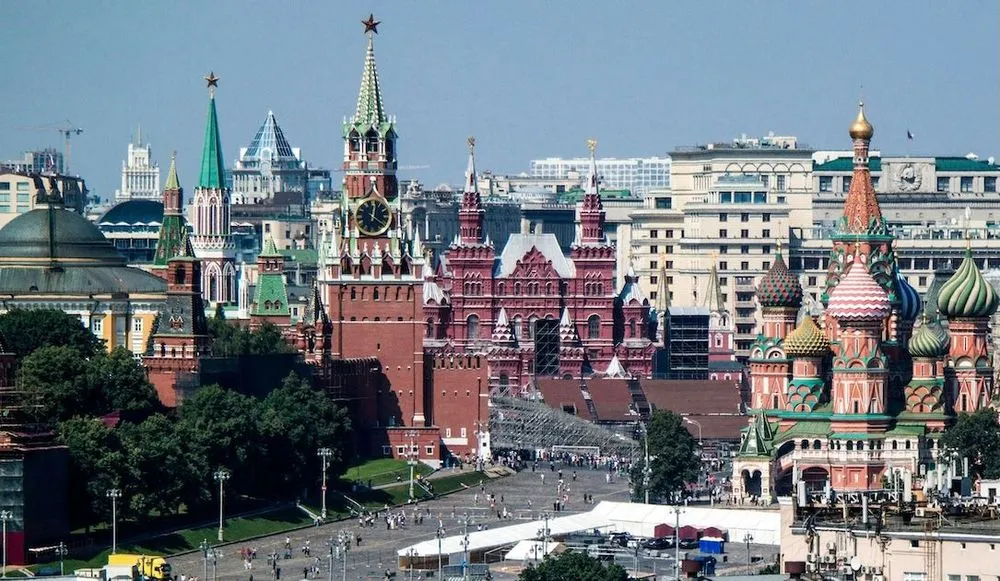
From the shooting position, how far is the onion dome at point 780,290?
177 meters

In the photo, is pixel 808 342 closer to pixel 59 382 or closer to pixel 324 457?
pixel 324 457

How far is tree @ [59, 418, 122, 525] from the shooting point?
5281 inches

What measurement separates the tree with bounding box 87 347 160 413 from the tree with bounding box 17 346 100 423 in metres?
0.48

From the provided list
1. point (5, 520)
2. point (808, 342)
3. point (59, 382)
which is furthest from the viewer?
point (808, 342)

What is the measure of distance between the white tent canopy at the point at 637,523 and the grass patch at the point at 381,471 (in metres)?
23.1

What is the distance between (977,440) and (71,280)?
178 ft

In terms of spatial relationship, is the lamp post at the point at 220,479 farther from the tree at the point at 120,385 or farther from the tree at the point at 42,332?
the tree at the point at 42,332

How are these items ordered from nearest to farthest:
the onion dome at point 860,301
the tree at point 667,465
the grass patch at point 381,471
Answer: the tree at point 667,465 < the onion dome at point 860,301 < the grass patch at point 381,471

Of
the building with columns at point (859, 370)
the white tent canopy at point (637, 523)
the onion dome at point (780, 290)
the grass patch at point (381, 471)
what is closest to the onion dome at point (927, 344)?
the building with columns at point (859, 370)

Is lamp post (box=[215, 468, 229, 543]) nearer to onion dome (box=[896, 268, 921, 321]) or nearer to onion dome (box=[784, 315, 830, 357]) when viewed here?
onion dome (box=[784, 315, 830, 357])

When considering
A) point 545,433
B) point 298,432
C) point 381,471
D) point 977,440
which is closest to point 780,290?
point 977,440

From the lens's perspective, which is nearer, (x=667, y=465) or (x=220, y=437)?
(x=220, y=437)

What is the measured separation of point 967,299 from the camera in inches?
6885

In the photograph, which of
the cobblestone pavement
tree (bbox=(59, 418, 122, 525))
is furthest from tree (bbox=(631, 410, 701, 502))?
tree (bbox=(59, 418, 122, 525))
